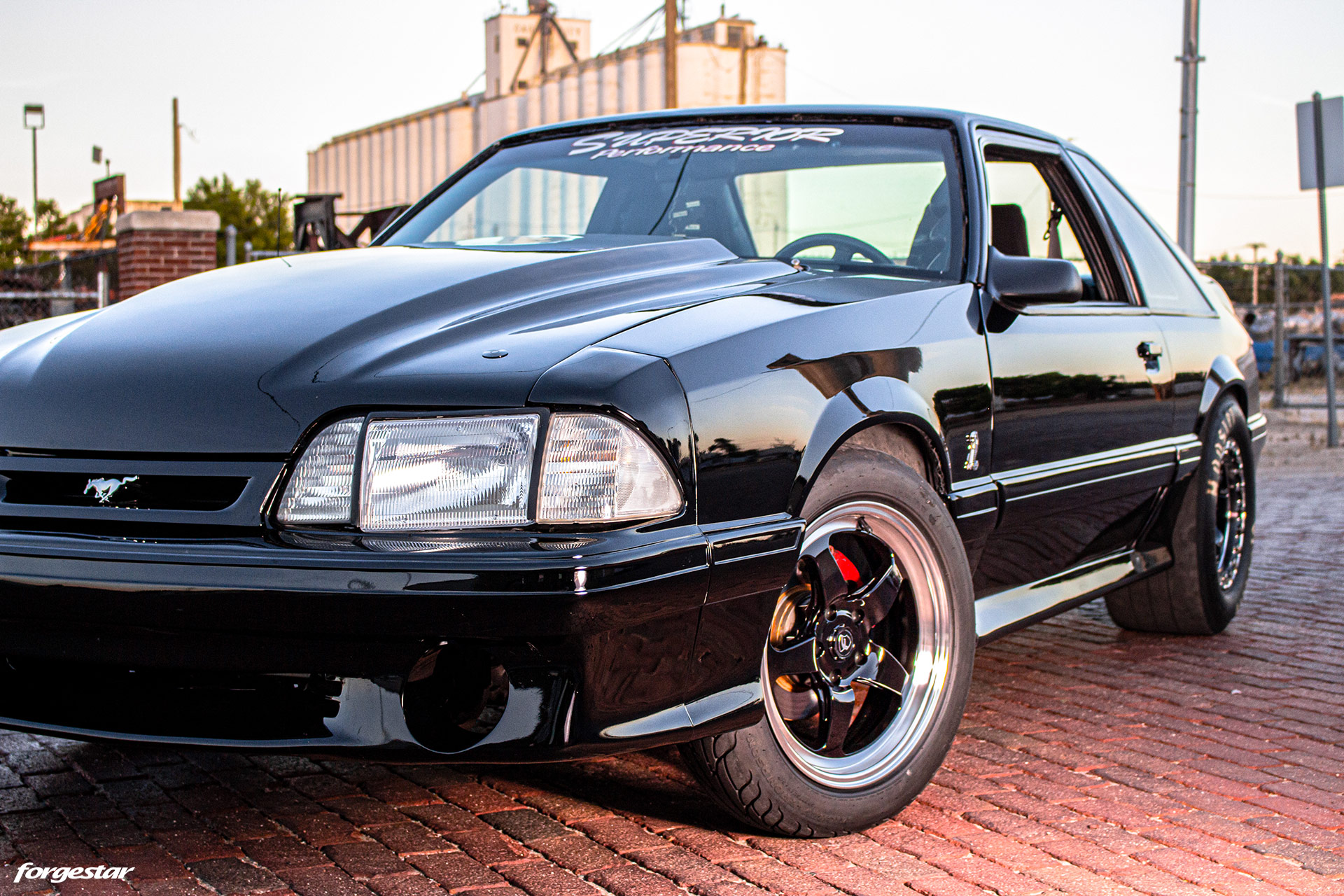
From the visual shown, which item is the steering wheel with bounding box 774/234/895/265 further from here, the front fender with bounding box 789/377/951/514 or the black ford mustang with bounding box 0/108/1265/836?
the front fender with bounding box 789/377/951/514

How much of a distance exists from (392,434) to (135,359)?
0.58 meters

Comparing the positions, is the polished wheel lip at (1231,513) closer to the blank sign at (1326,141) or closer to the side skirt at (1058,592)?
the side skirt at (1058,592)

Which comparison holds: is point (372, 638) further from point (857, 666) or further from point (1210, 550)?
point (1210, 550)

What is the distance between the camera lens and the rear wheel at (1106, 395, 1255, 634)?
4.50m

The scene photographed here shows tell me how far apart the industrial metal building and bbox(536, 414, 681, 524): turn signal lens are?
1638cm

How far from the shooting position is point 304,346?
2.37 metres

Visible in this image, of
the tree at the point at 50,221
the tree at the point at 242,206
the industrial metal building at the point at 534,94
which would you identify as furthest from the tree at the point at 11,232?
the industrial metal building at the point at 534,94

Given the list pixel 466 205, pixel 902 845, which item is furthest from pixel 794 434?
pixel 466 205

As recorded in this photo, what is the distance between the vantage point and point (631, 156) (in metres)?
3.78

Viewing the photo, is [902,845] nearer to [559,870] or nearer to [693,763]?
[693,763]

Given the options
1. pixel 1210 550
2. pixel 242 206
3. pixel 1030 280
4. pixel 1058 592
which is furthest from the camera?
pixel 242 206

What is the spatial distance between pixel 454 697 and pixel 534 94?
36.2m

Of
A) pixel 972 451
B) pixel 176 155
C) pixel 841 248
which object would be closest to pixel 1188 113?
pixel 841 248

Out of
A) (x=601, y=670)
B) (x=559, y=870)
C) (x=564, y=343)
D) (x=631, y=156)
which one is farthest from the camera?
(x=631, y=156)
